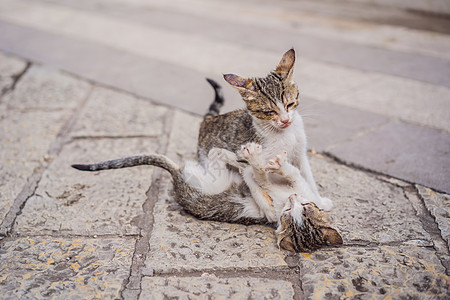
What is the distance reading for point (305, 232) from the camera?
249 cm

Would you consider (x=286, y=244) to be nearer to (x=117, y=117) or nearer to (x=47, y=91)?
(x=117, y=117)

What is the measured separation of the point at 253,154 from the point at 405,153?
1508 mm

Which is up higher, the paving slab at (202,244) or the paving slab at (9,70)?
the paving slab at (202,244)

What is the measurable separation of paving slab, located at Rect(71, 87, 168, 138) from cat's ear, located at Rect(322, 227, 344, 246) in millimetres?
1989

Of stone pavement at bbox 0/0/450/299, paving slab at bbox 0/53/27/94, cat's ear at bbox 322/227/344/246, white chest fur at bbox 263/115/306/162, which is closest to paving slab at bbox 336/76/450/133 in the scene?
stone pavement at bbox 0/0/450/299

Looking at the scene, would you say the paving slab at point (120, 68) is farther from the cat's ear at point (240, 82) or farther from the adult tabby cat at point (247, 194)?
the cat's ear at point (240, 82)

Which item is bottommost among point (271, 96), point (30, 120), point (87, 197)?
point (30, 120)

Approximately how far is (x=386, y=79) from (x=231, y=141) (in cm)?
274

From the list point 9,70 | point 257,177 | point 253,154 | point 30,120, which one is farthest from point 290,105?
point 9,70

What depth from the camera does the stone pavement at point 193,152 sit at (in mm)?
2367

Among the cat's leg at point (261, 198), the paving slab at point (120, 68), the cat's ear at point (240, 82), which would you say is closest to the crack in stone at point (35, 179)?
the paving slab at point (120, 68)

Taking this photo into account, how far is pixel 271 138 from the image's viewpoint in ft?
9.05

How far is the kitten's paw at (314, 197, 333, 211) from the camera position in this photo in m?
2.83

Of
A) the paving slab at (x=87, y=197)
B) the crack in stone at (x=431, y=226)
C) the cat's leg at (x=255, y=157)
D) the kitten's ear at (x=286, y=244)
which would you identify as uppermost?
the cat's leg at (x=255, y=157)
